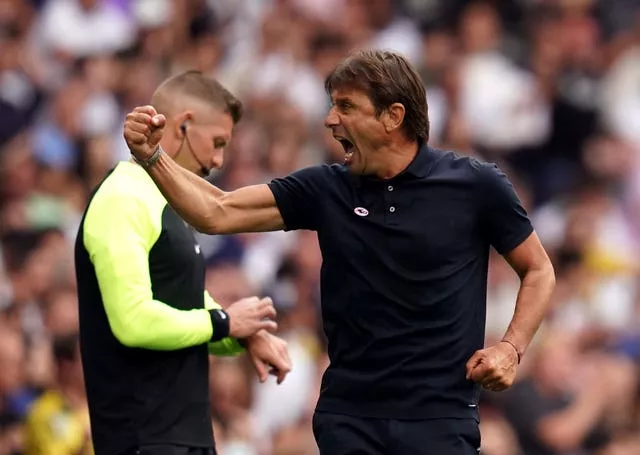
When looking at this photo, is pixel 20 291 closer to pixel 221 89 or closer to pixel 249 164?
pixel 249 164

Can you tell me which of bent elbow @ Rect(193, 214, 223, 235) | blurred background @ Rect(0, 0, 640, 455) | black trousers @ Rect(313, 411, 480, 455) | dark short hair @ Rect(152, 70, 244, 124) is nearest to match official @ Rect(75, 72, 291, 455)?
dark short hair @ Rect(152, 70, 244, 124)

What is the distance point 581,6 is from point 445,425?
945 centimetres

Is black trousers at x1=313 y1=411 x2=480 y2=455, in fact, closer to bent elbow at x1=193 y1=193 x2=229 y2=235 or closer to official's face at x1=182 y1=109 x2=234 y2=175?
bent elbow at x1=193 y1=193 x2=229 y2=235

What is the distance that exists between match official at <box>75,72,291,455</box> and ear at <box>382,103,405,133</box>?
34.6 inches

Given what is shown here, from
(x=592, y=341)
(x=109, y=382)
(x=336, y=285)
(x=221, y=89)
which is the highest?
(x=221, y=89)

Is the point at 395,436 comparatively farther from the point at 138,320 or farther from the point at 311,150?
the point at 311,150

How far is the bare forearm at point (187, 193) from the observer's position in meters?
5.54

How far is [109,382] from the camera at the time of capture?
20.1ft

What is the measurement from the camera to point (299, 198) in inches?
227

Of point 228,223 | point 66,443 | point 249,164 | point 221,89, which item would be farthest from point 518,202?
point 249,164

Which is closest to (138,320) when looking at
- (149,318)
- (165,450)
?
(149,318)

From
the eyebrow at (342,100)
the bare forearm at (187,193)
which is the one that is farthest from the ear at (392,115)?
the bare forearm at (187,193)

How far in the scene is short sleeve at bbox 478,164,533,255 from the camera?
566 centimetres

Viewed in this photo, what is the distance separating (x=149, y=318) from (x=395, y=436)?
1.06 m
